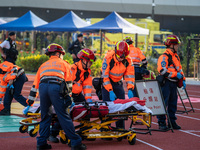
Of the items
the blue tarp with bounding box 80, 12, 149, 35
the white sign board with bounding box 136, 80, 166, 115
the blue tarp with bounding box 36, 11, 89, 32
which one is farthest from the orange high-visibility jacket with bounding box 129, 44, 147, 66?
the blue tarp with bounding box 36, 11, 89, 32

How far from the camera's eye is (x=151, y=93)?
11133 millimetres

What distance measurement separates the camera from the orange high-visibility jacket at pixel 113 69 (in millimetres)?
9453

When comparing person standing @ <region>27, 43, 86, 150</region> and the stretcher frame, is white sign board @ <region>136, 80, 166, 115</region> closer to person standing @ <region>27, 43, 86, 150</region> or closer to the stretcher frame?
the stretcher frame

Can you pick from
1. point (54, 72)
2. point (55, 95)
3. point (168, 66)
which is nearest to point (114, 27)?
point (168, 66)

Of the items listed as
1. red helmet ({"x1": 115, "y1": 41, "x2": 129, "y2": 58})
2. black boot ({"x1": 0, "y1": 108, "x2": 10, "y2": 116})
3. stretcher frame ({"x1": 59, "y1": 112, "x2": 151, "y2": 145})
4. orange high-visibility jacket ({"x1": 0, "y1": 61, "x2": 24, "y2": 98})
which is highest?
red helmet ({"x1": 115, "y1": 41, "x2": 129, "y2": 58})

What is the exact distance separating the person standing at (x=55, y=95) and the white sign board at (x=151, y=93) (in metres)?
3.21

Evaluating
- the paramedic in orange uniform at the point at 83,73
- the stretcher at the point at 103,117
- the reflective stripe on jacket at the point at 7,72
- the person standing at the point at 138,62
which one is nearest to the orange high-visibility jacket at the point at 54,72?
the stretcher at the point at 103,117

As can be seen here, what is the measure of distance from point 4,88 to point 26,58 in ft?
56.8

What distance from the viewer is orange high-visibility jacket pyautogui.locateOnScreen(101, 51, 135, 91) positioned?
9.45m

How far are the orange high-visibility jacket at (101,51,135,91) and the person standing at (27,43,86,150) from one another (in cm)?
146

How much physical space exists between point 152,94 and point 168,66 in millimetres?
775

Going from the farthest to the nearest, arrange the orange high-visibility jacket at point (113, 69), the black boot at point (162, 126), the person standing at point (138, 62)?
the person standing at point (138, 62), the black boot at point (162, 126), the orange high-visibility jacket at point (113, 69)

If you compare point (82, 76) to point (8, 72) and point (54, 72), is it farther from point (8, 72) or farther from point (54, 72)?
point (8, 72)

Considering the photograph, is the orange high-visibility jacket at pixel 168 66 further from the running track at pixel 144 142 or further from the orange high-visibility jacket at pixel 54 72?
the orange high-visibility jacket at pixel 54 72
